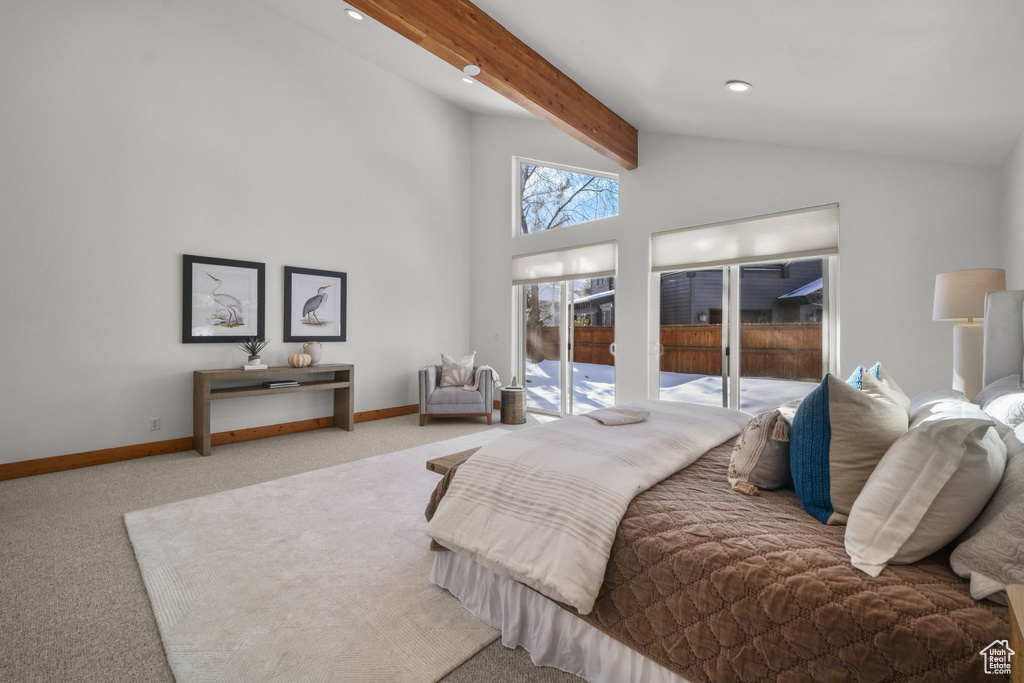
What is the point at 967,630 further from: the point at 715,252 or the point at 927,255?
the point at 715,252

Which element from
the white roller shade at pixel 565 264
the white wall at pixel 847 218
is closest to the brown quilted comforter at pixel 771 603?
the white wall at pixel 847 218

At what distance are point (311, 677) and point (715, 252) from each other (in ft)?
14.7

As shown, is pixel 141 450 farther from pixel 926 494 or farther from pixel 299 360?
pixel 926 494

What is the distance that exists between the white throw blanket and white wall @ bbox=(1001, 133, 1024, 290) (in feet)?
7.26

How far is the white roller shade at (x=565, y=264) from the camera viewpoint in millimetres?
5453

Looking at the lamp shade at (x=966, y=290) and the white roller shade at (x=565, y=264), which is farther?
the white roller shade at (x=565, y=264)

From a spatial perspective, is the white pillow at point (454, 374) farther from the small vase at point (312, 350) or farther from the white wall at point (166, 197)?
the small vase at point (312, 350)

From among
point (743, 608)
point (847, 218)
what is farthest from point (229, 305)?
point (847, 218)

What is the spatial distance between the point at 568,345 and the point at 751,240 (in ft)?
7.87

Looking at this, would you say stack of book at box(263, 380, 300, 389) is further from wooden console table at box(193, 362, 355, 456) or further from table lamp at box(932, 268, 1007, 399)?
table lamp at box(932, 268, 1007, 399)

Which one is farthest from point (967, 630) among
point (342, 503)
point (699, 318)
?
point (699, 318)

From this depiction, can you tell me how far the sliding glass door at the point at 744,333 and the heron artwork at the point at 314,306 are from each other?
3.67m

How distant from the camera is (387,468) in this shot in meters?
3.75

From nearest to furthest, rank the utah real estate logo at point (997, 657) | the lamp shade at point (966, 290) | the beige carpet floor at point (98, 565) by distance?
the utah real estate logo at point (997, 657)
the beige carpet floor at point (98, 565)
the lamp shade at point (966, 290)
